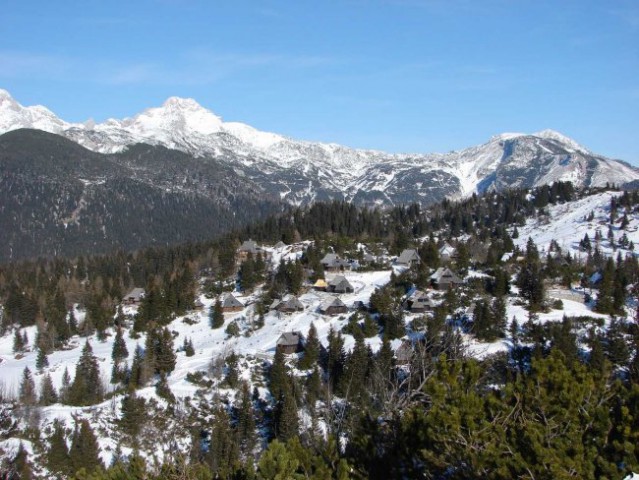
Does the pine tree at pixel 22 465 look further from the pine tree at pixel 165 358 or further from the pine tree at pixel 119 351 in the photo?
the pine tree at pixel 119 351

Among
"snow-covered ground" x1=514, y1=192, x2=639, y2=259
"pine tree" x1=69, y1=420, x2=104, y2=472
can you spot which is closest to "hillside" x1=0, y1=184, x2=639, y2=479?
"pine tree" x1=69, y1=420, x2=104, y2=472

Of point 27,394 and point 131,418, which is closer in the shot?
point 131,418

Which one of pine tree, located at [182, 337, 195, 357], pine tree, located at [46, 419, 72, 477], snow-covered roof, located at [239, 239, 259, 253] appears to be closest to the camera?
pine tree, located at [46, 419, 72, 477]

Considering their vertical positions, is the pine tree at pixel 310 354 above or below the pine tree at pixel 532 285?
below

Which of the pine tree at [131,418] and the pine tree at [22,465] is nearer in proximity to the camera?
the pine tree at [22,465]

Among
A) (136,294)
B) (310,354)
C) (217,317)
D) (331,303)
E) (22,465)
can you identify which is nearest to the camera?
(22,465)

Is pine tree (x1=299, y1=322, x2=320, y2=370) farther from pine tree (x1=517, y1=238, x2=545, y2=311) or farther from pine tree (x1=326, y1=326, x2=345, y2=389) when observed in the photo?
pine tree (x1=517, y1=238, x2=545, y2=311)

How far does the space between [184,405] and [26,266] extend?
342 feet

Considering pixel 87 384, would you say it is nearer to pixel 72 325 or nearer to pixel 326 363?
pixel 72 325

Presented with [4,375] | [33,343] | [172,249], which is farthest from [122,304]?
[172,249]

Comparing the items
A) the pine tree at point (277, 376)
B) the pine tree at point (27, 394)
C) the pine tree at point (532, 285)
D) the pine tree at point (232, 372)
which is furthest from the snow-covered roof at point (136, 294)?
the pine tree at point (532, 285)

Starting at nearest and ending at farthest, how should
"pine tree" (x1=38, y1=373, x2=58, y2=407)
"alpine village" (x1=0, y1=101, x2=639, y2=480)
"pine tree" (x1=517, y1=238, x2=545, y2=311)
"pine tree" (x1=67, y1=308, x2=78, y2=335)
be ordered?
"alpine village" (x1=0, y1=101, x2=639, y2=480), "pine tree" (x1=38, y1=373, x2=58, y2=407), "pine tree" (x1=517, y1=238, x2=545, y2=311), "pine tree" (x1=67, y1=308, x2=78, y2=335)

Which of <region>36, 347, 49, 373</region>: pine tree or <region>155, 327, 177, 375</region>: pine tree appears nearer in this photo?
<region>155, 327, 177, 375</region>: pine tree

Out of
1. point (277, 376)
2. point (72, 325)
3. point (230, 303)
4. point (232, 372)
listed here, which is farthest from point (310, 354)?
point (72, 325)
